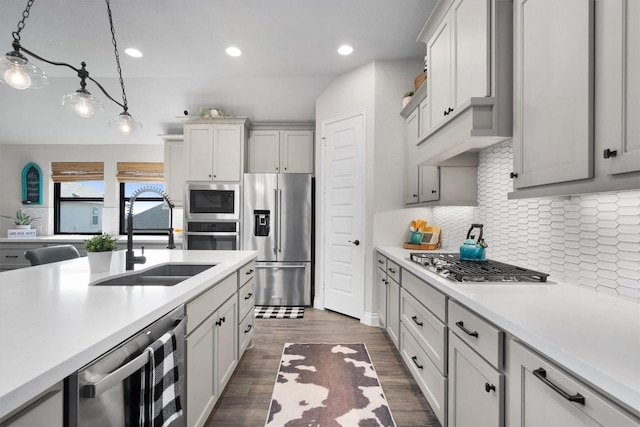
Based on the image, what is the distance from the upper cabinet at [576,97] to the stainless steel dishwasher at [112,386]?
1520mm

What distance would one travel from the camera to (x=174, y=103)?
4.39 m

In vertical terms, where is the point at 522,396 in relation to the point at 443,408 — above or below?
above

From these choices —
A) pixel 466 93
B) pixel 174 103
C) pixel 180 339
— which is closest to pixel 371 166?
pixel 466 93

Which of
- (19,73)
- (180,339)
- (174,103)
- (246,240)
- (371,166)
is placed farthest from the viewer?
(174,103)

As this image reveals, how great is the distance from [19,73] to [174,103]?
290 cm

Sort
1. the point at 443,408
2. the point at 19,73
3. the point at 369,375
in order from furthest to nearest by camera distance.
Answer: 1. the point at 369,375
2. the point at 19,73
3. the point at 443,408

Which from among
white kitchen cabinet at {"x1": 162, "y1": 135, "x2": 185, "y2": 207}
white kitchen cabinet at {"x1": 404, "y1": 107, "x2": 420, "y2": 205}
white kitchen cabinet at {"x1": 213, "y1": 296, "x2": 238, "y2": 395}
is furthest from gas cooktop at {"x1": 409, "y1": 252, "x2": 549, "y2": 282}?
white kitchen cabinet at {"x1": 162, "y1": 135, "x2": 185, "y2": 207}

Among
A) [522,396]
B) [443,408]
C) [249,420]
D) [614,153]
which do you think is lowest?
[249,420]

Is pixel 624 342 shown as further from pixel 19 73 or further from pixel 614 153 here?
pixel 19 73

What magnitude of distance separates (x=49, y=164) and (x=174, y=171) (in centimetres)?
250

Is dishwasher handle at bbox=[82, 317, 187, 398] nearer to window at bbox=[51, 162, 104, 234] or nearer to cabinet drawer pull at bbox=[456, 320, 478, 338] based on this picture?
cabinet drawer pull at bbox=[456, 320, 478, 338]

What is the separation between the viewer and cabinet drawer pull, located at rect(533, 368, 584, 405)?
0.72 meters

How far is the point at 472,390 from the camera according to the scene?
1256 millimetres

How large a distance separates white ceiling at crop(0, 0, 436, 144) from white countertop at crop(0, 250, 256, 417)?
235 centimetres
